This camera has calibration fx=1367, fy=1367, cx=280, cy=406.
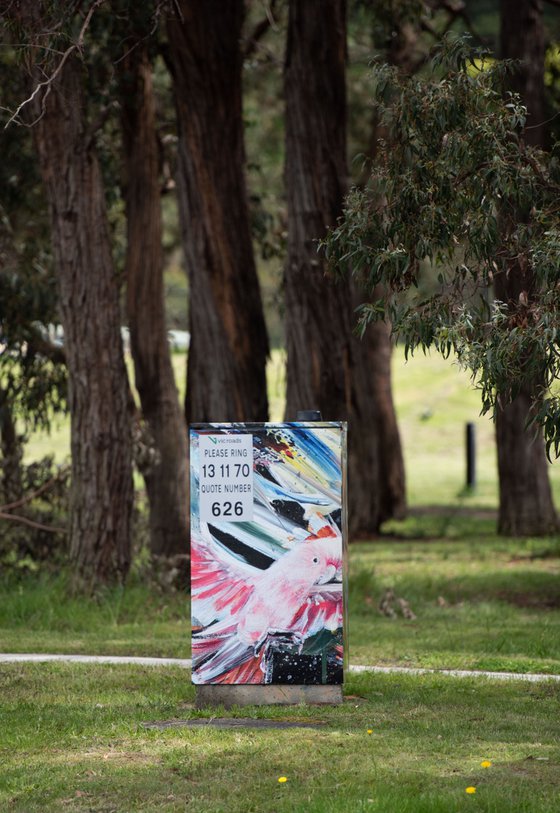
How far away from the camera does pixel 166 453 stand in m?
18.9

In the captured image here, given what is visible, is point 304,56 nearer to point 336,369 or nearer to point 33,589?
point 336,369

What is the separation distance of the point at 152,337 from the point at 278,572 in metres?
11.2

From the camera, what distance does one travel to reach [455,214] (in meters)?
8.62

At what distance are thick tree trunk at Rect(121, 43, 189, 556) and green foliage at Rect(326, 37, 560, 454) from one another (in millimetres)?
10035

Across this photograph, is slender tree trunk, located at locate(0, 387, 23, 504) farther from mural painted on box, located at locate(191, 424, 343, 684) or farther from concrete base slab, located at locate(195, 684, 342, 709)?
mural painted on box, located at locate(191, 424, 343, 684)

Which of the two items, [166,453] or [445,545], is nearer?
[166,453]

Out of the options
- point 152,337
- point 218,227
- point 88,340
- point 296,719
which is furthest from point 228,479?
point 152,337

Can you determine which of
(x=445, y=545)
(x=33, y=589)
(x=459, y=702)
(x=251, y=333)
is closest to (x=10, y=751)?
(x=459, y=702)

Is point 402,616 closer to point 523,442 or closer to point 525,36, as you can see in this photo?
point 523,442

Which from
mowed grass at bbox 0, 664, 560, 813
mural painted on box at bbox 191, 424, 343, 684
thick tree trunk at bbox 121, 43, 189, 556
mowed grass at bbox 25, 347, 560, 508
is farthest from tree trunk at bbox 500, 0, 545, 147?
mural painted on box at bbox 191, 424, 343, 684

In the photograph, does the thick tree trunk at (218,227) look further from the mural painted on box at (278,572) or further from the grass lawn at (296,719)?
the mural painted on box at (278,572)

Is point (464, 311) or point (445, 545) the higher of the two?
point (464, 311)

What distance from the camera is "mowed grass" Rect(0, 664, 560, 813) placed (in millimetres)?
6203

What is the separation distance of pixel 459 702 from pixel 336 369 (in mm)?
8569
